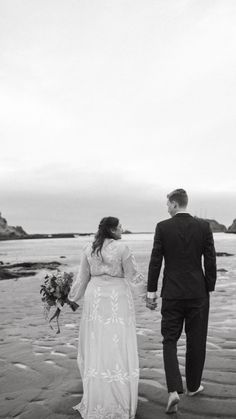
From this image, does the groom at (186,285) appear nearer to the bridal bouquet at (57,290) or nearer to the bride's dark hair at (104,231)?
the bride's dark hair at (104,231)

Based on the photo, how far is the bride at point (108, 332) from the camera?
531 centimetres

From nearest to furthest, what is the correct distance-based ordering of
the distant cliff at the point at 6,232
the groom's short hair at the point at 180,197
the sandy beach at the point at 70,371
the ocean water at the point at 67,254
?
the sandy beach at the point at 70,371, the groom's short hair at the point at 180,197, the ocean water at the point at 67,254, the distant cliff at the point at 6,232

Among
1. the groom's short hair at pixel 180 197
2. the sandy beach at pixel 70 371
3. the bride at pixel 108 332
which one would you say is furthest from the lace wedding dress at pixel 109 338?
the groom's short hair at pixel 180 197

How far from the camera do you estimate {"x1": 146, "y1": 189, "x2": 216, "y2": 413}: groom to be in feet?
18.9

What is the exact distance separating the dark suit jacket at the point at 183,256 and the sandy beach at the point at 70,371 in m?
1.25

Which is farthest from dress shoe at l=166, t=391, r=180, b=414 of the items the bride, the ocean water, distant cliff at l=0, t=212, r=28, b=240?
distant cliff at l=0, t=212, r=28, b=240

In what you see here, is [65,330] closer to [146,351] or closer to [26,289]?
[146,351]

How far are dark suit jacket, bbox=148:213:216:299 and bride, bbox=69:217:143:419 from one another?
37 cm

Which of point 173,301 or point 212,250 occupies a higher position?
point 212,250

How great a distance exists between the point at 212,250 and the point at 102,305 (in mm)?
1534

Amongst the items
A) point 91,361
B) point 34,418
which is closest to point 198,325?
point 91,361

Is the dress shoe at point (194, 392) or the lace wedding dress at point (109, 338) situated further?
the dress shoe at point (194, 392)

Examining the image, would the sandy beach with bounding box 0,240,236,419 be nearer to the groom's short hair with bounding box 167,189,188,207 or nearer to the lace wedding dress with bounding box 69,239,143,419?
the lace wedding dress with bounding box 69,239,143,419

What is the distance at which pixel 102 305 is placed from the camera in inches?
220
